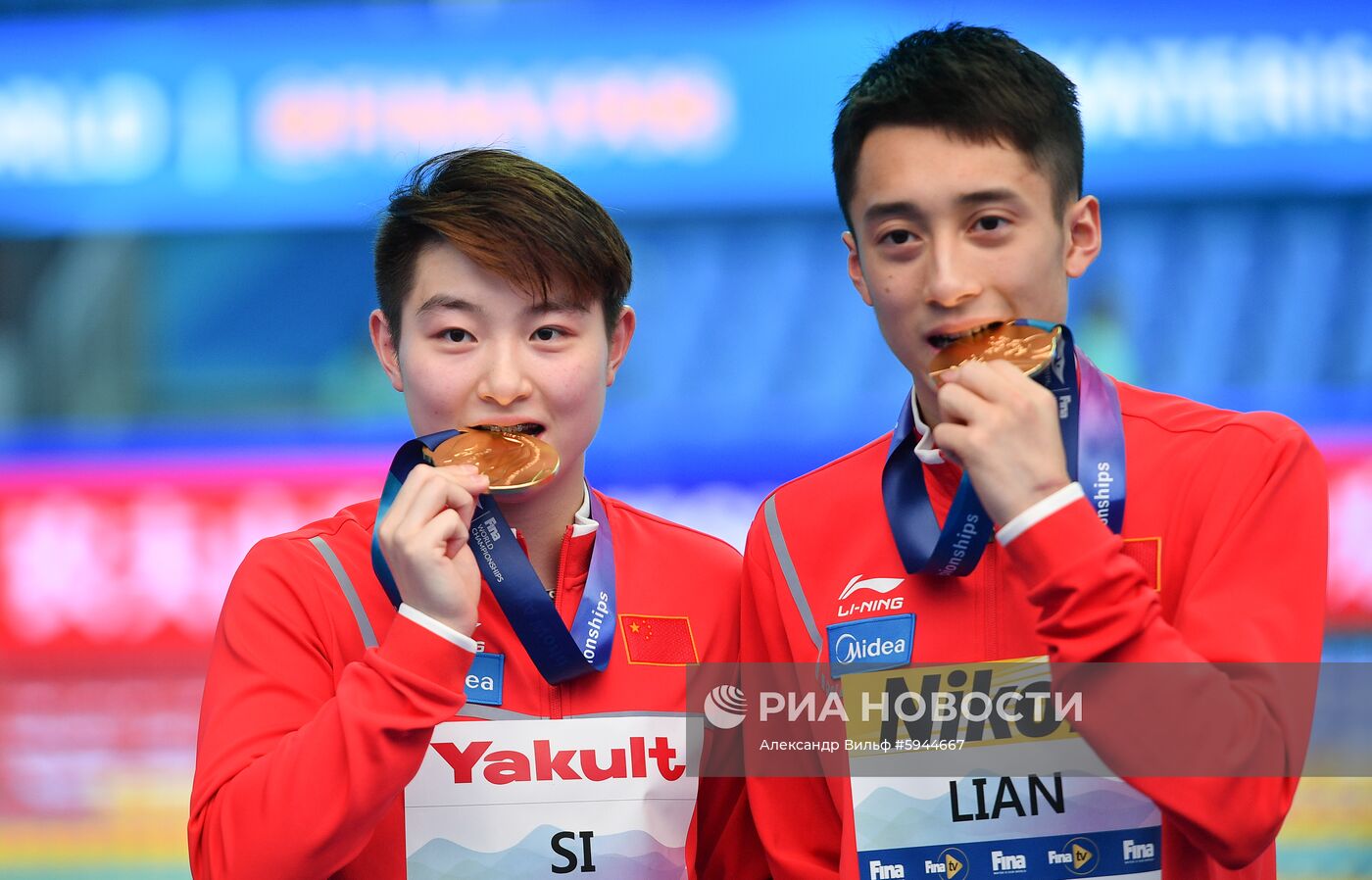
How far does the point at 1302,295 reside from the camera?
12.7 meters

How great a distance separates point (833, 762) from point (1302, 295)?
1134cm

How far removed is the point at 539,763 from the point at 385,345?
2.74 feet

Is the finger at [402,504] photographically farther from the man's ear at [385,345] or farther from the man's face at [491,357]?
the man's ear at [385,345]

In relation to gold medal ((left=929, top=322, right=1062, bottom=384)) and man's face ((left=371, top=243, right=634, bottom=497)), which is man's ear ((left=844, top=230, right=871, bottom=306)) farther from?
man's face ((left=371, top=243, right=634, bottom=497))

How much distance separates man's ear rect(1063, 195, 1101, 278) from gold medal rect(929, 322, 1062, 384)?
0.86 feet

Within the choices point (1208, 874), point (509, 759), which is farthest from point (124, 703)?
point (1208, 874)

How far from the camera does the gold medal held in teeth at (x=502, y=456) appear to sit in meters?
2.54

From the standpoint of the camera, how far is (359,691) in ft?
7.34

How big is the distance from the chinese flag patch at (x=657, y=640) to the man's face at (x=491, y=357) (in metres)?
0.33

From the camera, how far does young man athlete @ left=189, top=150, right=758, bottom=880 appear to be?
2.33m

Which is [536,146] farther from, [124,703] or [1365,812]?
[1365,812]

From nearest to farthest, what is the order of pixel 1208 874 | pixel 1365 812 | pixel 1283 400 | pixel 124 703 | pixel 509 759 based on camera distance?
1. pixel 1208 874
2. pixel 509 759
3. pixel 1365 812
4. pixel 124 703
5. pixel 1283 400

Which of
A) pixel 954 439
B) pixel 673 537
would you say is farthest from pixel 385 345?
pixel 954 439

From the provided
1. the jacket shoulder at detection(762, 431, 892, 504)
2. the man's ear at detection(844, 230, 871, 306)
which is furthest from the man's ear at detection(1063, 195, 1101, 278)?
the jacket shoulder at detection(762, 431, 892, 504)
